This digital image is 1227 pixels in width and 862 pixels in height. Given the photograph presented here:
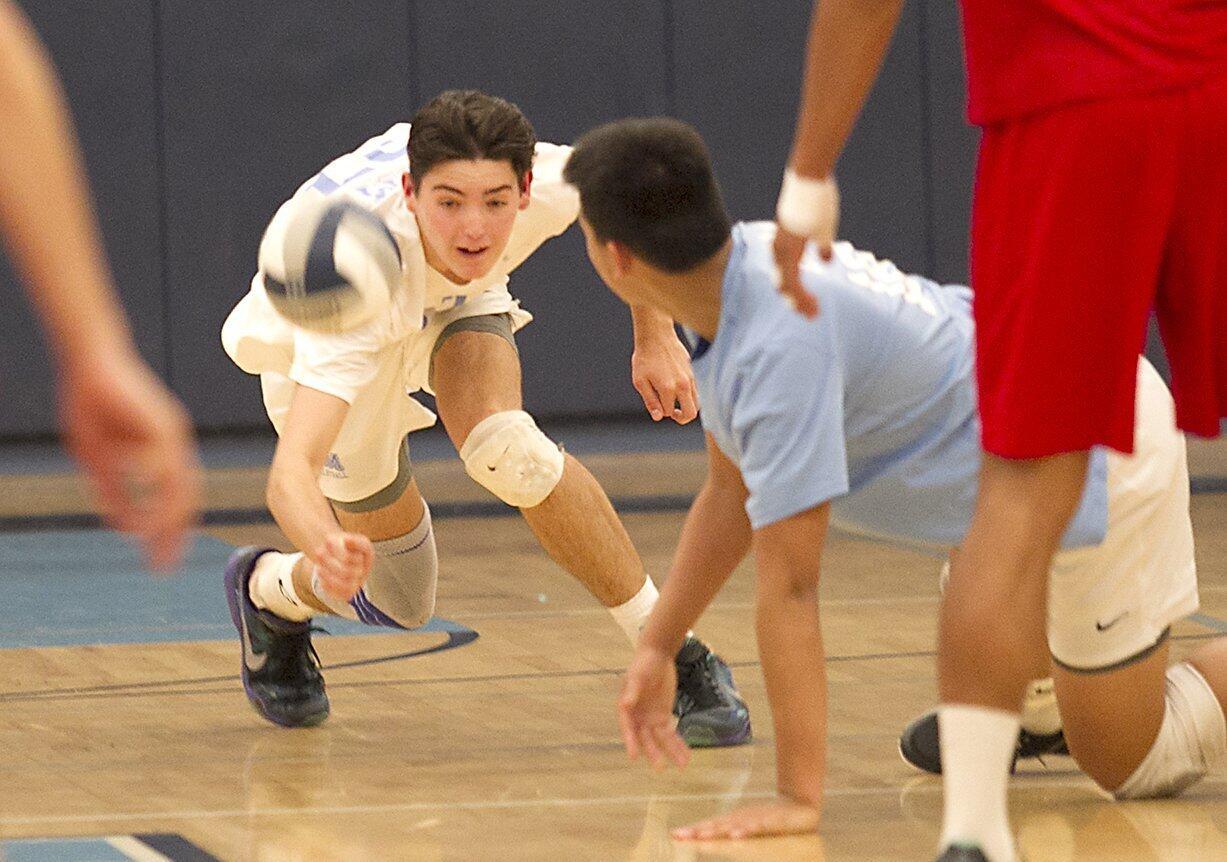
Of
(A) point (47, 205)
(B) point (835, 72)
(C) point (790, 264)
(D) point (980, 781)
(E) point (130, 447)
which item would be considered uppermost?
(A) point (47, 205)

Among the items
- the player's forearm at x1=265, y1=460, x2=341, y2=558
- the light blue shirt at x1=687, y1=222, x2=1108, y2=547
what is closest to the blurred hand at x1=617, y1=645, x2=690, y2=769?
the light blue shirt at x1=687, y1=222, x2=1108, y2=547

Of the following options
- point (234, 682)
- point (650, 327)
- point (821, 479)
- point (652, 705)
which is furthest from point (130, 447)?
point (234, 682)

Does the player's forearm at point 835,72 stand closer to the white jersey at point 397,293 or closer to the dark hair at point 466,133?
the white jersey at point 397,293

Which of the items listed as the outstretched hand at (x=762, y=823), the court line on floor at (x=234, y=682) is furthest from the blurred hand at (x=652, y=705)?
the court line on floor at (x=234, y=682)

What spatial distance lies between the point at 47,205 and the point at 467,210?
108 inches

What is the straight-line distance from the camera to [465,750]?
12.7 feet

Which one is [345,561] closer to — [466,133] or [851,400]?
[851,400]

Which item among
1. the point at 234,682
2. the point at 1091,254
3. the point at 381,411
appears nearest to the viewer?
the point at 1091,254

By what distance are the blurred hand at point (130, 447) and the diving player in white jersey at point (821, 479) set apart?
1701mm

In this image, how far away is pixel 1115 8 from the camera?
2543mm

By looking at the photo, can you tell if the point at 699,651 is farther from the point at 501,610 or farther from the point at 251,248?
the point at 251,248

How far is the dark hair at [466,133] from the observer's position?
3.90 meters

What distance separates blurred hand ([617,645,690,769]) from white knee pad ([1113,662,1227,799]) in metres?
0.73

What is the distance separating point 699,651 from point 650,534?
3.49 meters
